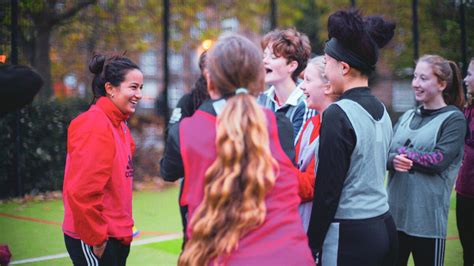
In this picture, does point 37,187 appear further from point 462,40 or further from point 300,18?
point 300,18

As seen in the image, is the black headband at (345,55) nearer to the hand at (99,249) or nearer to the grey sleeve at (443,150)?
the grey sleeve at (443,150)

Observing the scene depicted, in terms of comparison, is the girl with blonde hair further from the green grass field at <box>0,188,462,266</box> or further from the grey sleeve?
the green grass field at <box>0,188,462,266</box>

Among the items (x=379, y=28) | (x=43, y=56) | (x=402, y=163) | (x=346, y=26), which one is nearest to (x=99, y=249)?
(x=346, y=26)

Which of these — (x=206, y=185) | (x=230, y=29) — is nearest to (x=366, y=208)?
(x=206, y=185)

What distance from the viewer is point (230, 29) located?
45.2 ft

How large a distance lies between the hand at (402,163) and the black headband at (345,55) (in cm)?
123

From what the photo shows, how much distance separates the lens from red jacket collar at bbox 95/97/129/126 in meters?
3.74

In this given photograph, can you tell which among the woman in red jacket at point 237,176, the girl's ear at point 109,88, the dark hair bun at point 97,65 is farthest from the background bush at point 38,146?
the woman in red jacket at point 237,176

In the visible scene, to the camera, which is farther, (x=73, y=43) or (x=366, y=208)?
(x=73, y=43)

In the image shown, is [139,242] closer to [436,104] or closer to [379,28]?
[436,104]

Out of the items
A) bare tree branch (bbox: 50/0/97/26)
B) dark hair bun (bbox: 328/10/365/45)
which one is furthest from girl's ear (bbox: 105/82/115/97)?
Result: bare tree branch (bbox: 50/0/97/26)

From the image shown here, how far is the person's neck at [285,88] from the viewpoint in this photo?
4.31 metres

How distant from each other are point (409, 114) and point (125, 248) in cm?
248

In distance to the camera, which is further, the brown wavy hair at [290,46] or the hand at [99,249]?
the brown wavy hair at [290,46]
